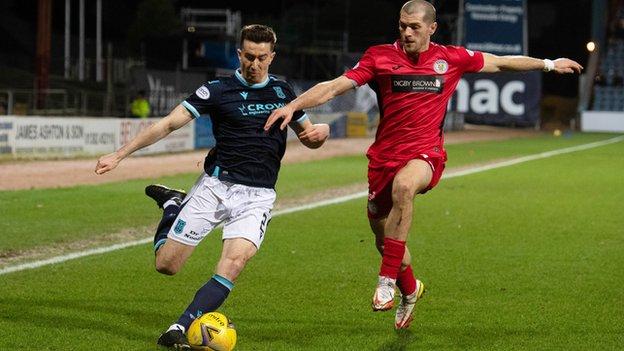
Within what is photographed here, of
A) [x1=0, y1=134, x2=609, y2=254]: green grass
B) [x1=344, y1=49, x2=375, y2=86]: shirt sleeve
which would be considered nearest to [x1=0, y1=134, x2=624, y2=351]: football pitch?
[x1=0, y1=134, x2=609, y2=254]: green grass

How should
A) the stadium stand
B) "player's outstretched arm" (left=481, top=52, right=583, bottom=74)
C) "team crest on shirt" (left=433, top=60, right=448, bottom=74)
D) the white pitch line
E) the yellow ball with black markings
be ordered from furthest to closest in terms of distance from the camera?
the stadium stand
the white pitch line
"player's outstretched arm" (left=481, top=52, right=583, bottom=74)
"team crest on shirt" (left=433, top=60, right=448, bottom=74)
the yellow ball with black markings

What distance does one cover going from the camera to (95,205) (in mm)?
19141

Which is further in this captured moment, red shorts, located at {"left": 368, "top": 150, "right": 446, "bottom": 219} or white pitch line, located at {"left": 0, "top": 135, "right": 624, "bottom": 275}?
white pitch line, located at {"left": 0, "top": 135, "right": 624, "bottom": 275}

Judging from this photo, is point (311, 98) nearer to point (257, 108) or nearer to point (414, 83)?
point (257, 108)

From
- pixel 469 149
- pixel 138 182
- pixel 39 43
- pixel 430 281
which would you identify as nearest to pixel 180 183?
pixel 138 182

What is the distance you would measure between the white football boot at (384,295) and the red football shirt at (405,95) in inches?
37.2

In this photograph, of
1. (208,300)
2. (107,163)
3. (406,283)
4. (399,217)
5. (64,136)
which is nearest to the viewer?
(208,300)

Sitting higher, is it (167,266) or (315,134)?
(315,134)

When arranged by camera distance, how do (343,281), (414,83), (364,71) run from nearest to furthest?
(364,71) → (414,83) → (343,281)

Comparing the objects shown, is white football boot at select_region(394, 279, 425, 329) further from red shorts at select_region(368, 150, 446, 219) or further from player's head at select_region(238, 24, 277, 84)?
player's head at select_region(238, 24, 277, 84)

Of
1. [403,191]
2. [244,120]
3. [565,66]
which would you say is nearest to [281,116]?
[244,120]

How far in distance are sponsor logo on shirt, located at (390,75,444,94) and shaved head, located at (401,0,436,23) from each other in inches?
16.2

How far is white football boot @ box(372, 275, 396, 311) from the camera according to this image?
8.16 meters

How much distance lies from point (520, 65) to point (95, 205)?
437 inches
